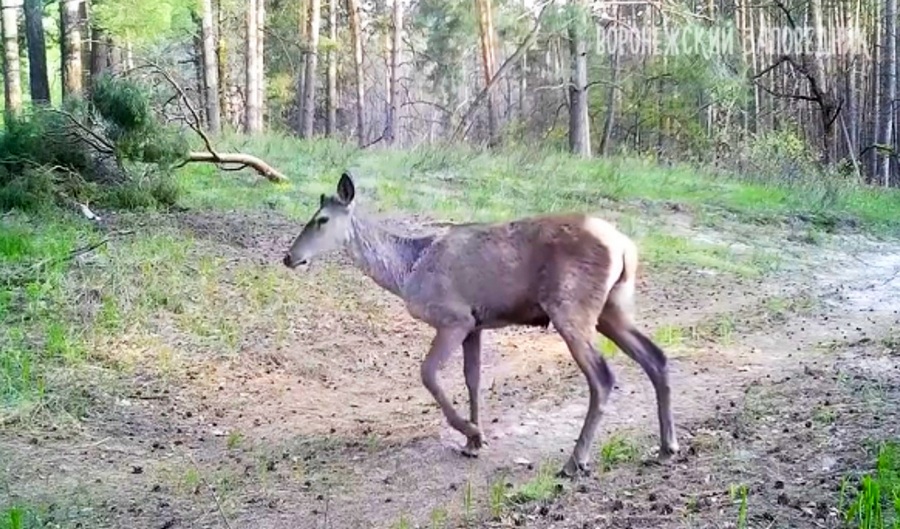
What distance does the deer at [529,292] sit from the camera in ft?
19.2

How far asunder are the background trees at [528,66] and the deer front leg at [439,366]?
8.71m

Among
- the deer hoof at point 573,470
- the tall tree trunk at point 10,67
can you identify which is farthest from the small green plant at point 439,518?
the tall tree trunk at point 10,67

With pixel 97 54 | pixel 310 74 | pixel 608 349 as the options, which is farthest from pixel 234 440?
pixel 310 74

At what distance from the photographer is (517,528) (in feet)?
15.2

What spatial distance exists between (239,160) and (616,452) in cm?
906

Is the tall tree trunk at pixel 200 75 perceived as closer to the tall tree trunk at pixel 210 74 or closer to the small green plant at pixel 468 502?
the tall tree trunk at pixel 210 74

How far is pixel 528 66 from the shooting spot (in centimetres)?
3809

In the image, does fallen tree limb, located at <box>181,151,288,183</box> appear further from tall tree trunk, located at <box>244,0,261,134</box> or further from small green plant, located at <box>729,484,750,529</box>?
tall tree trunk, located at <box>244,0,261,134</box>

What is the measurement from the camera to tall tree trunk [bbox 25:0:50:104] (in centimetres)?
1631

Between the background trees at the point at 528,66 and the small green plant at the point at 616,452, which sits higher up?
the background trees at the point at 528,66

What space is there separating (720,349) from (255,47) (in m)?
19.7

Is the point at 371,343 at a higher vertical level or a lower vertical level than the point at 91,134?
lower

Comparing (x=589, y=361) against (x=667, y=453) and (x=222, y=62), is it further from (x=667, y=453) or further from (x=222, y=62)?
(x=222, y=62)

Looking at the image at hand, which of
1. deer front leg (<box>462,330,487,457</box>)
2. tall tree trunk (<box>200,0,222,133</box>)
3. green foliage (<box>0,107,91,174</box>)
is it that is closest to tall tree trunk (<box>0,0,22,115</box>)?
tall tree trunk (<box>200,0,222,133</box>)
